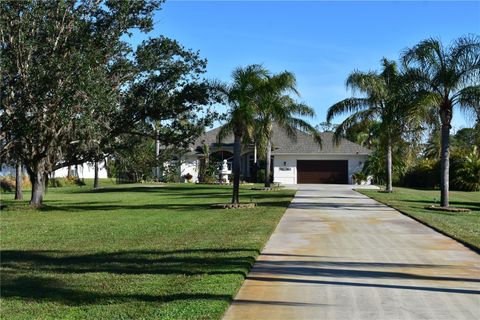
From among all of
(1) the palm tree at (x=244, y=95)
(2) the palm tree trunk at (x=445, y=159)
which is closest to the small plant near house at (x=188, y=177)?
(1) the palm tree at (x=244, y=95)

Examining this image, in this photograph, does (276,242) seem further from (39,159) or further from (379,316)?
(39,159)

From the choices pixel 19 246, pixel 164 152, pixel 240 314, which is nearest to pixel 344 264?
pixel 240 314

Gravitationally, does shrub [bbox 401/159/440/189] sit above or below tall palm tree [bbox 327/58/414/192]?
below

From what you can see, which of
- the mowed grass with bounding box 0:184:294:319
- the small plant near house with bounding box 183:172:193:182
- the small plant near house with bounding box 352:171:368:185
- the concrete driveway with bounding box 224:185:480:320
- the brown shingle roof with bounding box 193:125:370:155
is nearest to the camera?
the concrete driveway with bounding box 224:185:480:320

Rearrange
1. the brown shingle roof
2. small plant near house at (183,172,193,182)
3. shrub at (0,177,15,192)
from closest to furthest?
shrub at (0,177,15,192)
the brown shingle roof
small plant near house at (183,172,193,182)

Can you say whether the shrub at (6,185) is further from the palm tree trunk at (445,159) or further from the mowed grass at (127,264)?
the palm tree trunk at (445,159)

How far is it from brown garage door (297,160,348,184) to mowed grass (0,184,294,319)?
101 ft

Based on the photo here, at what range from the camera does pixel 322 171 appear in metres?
47.2

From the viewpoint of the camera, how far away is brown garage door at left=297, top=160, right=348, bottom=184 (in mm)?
46969

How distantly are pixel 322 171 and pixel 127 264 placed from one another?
129 ft

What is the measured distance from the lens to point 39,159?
2053cm

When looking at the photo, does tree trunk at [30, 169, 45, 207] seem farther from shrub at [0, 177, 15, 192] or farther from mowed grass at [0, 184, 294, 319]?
shrub at [0, 177, 15, 192]

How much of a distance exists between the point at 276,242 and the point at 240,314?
5266 mm

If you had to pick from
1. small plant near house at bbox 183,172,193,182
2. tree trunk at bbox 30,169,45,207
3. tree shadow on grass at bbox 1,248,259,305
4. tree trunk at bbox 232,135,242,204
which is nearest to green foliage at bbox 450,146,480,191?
small plant near house at bbox 183,172,193,182
